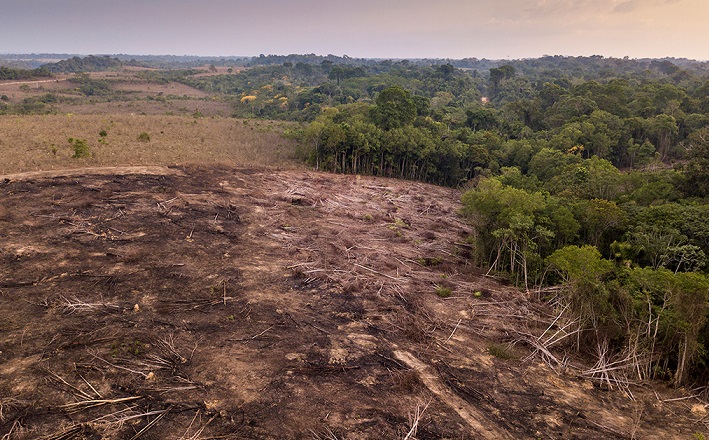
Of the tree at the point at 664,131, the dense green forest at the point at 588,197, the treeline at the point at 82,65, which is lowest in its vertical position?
the dense green forest at the point at 588,197

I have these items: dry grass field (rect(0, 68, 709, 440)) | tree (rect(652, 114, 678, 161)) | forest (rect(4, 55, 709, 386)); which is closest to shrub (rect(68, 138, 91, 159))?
dry grass field (rect(0, 68, 709, 440))

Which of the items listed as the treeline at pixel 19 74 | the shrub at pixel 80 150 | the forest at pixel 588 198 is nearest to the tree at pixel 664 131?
the forest at pixel 588 198

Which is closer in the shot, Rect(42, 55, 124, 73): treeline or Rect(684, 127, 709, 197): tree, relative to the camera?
Rect(684, 127, 709, 197): tree

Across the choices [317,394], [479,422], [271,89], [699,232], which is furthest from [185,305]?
[271,89]

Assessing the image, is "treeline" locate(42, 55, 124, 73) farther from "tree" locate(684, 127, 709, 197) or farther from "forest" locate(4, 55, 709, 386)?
"tree" locate(684, 127, 709, 197)

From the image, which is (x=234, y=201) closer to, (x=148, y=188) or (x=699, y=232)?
(x=148, y=188)

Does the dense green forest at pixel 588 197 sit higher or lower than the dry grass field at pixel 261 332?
higher

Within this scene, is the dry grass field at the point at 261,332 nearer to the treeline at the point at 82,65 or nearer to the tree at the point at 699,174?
the tree at the point at 699,174
